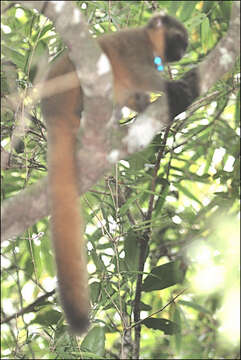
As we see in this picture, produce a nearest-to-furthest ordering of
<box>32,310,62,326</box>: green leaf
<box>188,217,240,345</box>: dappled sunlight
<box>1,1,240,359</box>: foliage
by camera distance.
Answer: <box>1,1,240,359</box>: foliage → <box>32,310,62,326</box>: green leaf → <box>188,217,240,345</box>: dappled sunlight

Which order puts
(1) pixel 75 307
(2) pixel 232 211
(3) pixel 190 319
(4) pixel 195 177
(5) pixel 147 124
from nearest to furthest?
(1) pixel 75 307 → (5) pixel 147 124 → (4) pixel 195 177 → (2) pixel 232 211 → (3) pixel 190 319

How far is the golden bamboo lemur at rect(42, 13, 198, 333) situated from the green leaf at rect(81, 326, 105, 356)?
1108mm

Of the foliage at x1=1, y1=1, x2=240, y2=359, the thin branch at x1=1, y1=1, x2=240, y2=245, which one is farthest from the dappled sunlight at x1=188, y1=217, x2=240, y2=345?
the thin branch at x1=1, y1=1, x2=240, y2=245

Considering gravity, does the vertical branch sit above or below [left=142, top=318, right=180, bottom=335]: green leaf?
above

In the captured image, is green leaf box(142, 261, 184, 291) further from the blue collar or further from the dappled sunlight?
the blue collar

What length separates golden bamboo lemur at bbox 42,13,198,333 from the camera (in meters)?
1.79

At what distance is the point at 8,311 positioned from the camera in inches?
169

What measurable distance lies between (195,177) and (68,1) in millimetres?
2067

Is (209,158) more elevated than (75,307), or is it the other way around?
(209,158)

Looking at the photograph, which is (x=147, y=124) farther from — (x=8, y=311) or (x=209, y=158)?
(x=8, y=311)

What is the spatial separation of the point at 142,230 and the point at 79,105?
1245 millimetres

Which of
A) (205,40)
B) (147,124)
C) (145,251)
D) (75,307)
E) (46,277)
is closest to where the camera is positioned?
(75,307)

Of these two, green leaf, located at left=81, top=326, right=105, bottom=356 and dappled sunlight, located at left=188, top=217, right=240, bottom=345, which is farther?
dappled sunlight, located at left=188, top=217, right=240, bottom=345

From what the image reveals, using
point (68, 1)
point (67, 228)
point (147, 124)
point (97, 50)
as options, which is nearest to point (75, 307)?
point (67, 228)
